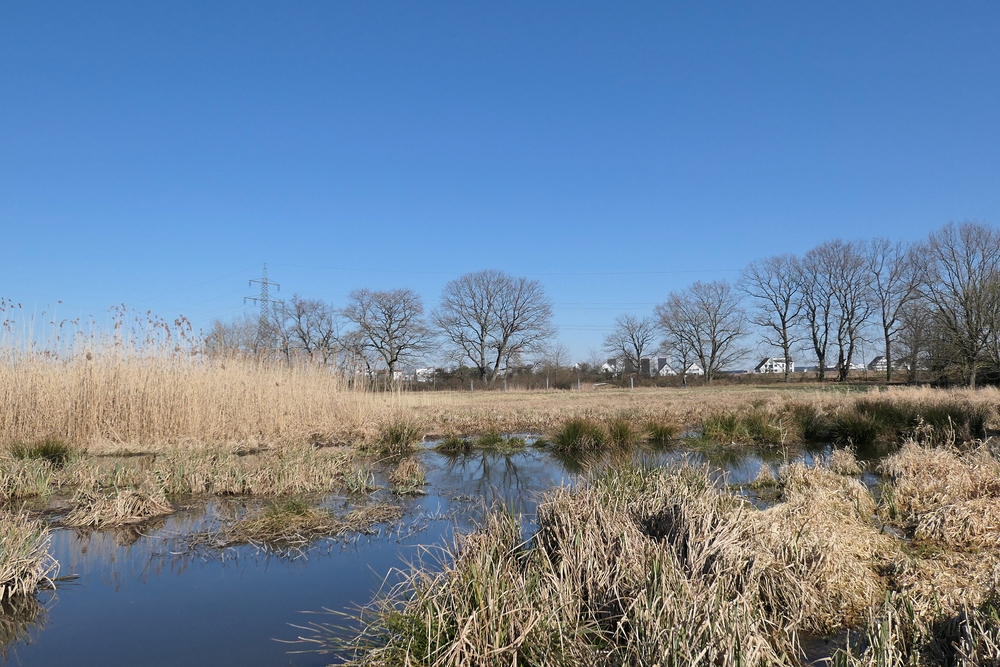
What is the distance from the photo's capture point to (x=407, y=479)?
27.7ft

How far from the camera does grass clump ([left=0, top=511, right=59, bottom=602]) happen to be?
4.22 meters

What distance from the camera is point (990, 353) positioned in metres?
26.5

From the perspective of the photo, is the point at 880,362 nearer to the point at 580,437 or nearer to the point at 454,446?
the point at 580,437

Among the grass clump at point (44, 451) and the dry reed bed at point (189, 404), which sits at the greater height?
the dry reed bed at point (189, 404)

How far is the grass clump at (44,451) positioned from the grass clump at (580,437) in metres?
7.71

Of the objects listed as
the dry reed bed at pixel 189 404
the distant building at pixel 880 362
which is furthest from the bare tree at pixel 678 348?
the dry reed bed at pixel 189 404

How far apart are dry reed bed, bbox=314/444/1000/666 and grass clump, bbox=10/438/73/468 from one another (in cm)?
639

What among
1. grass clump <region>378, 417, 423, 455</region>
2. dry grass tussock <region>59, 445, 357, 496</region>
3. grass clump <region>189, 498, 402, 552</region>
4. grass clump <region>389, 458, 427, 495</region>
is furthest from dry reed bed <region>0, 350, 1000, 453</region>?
grass clump <region>189, 498, 402, 552</region>

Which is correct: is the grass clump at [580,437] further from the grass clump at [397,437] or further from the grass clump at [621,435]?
the grass clump at [397,437]

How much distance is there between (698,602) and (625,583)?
542mm

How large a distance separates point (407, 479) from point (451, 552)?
15.5 ft

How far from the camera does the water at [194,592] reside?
11.9 feet

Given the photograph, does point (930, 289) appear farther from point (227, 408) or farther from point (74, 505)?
point (74, 505)

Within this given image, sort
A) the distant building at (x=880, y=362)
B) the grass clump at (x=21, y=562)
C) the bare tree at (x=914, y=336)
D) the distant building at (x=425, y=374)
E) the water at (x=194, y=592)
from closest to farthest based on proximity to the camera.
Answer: the water at (x=194, y=592), the grass clump at (x=21, y=562), the bare tree at (x=914, y=336), the distant building at (x=880, y=362), the distant building at (x=425, y=374)
